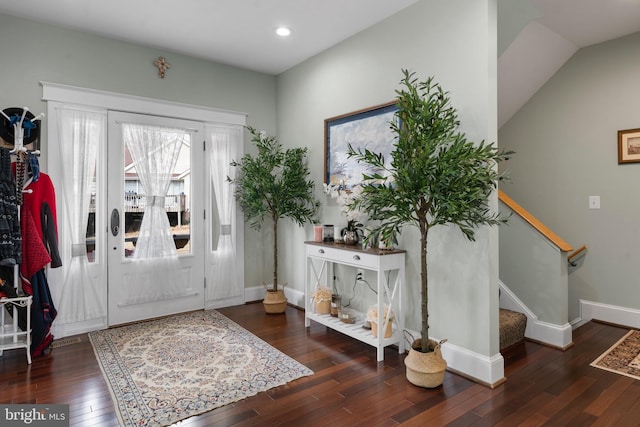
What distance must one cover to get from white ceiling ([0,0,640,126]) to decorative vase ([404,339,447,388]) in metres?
2.66

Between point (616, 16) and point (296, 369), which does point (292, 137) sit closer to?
point (296, 369)

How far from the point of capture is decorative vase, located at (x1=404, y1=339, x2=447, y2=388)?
2455 millimetres

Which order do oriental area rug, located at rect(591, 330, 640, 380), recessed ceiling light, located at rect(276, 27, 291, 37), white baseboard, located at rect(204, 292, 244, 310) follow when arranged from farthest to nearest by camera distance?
white baseboard, located at rect(204, 292, 244, 310) → recessed ceiling light, located at rect(276, 27, 291, 37) → oriental area rug, located at rect(591, 330, 640, 380)

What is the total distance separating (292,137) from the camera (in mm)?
4586

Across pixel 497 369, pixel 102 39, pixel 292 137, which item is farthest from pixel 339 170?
pixel 102 39

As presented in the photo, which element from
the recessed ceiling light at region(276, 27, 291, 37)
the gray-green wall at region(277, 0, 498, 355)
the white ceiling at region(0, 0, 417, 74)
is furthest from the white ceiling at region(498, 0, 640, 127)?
the recessed ceiling light at region(276, 27, 291, 37)

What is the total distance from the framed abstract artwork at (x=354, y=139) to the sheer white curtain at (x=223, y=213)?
1.22m

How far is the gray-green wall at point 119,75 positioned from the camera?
10.8 ft

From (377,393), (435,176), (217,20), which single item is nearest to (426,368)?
(377,393)

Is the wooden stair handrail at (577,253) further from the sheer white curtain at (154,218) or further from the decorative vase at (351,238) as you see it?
the sheer white curtain at (154,218)

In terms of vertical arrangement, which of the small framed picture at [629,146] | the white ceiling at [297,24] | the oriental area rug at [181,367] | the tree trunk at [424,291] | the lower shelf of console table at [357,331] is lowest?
the oriental area rug at [181,367]

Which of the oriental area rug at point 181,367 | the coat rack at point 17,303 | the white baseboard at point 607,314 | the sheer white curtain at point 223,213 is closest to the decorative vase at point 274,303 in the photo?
the oriental area rug at point 181,367

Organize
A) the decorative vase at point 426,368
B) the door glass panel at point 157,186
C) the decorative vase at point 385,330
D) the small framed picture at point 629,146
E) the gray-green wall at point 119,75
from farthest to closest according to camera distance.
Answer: the door glass panel at point 157,186 → the small framed picture at point 629,146 → the gray-green wall at point 119,75 → the decorative vase at point 385,330 → the decorative vase at point 426,368

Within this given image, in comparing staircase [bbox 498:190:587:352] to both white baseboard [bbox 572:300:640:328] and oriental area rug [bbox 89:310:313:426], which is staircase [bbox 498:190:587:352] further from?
oriental area rug [bbox 89:310:313:426]
